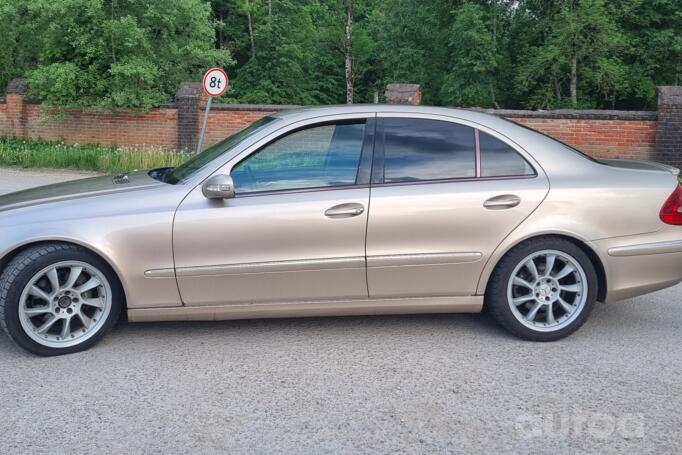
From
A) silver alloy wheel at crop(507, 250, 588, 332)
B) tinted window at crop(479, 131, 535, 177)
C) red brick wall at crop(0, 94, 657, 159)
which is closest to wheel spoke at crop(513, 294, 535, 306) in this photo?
silver alloy wheel at crop(507, 250, 588, 332)

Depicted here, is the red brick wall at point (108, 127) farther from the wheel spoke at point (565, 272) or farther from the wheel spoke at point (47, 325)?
the wheel spoke at point (565, 272)

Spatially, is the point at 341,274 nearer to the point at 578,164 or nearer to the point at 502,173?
the point at 502,173

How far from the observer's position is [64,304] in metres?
4.43

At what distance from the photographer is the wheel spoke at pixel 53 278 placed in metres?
4.37

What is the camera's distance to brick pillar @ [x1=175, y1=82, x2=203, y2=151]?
725 inches

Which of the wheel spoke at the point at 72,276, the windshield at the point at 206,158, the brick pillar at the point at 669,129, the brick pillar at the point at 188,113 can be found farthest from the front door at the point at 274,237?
the brick pillar at the point at 188,113

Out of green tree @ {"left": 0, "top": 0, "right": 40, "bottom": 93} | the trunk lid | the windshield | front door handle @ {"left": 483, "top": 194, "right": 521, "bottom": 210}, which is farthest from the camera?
green tree @ {"left": 0, "top": 0, "right": 40, "bottom": 93}

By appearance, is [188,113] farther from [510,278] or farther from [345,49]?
[345,49]

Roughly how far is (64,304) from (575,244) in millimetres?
3275

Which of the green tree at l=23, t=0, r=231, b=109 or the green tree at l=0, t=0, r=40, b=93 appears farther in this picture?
the green tree at l=0, t=0, r=40, b=93

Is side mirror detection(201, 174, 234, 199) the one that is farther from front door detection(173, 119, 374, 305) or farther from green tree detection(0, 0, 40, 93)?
green tree detection(0, 0, 40, 93)

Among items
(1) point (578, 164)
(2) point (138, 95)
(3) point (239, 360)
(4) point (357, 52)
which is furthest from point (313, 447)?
(4) point (357, 52)

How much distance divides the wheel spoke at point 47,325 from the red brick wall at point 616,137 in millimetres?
12763

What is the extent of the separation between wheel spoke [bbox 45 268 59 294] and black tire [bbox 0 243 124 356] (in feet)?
0.15
